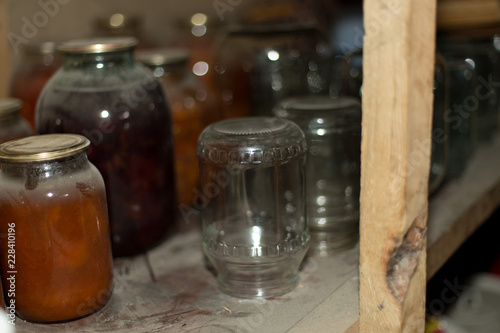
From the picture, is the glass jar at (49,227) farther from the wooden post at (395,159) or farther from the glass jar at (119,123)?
the wooden post at (395,159)

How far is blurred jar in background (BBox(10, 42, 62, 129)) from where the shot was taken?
3.46ft

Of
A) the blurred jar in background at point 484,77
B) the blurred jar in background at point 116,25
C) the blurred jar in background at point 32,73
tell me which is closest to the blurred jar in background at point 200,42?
the blurred jar in background at point 116,25

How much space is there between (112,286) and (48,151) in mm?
220

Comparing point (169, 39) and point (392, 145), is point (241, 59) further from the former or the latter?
point (392, 145)

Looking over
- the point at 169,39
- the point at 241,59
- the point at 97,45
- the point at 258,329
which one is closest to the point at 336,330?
the point at 258,329

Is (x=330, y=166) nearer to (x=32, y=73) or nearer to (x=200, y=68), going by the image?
(x=200, y=68)

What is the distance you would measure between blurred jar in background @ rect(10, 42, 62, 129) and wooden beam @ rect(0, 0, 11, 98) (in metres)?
0.01

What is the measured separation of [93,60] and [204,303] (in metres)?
0.41

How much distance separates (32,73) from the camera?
1.07 m

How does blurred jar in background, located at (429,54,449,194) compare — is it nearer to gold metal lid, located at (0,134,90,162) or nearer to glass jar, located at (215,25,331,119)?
glass jar, located at (215,25,331,119)

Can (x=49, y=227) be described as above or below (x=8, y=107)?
below

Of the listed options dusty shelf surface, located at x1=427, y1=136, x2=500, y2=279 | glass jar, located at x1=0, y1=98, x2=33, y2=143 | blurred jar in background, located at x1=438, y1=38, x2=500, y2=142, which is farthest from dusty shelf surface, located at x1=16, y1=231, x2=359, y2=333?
blurred jar in background, located at x1=438, y1=38, x2=500, y2=142

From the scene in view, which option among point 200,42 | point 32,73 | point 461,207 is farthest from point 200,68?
point 461,207

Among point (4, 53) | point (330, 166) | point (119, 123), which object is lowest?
point (330, 166)
